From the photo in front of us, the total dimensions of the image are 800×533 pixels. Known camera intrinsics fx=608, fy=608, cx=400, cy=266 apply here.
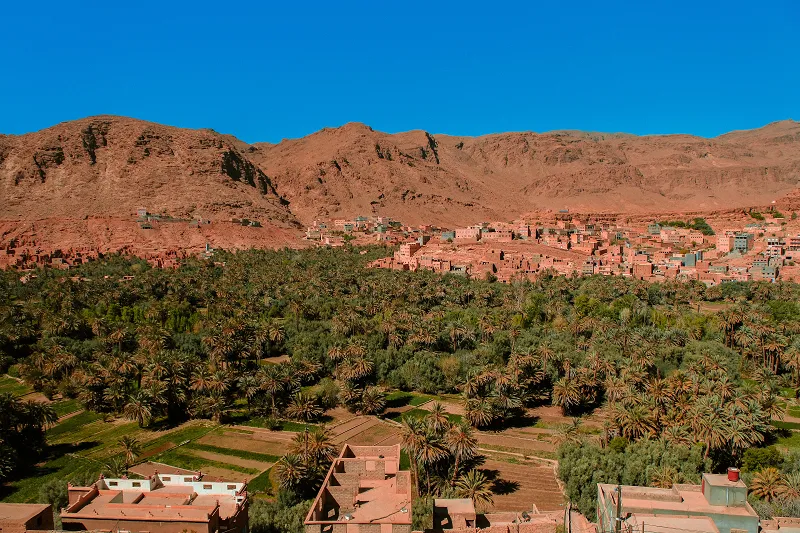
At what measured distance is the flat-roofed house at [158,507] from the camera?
16.0 meters

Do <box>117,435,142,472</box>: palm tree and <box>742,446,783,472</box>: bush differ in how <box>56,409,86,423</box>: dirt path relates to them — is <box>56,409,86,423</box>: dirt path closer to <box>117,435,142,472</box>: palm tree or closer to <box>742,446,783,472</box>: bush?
<box>117,435,142,472</box>: palm tree

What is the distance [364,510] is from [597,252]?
272ft

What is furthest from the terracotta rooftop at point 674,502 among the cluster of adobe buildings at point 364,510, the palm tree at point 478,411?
the palm tree at point 478,411

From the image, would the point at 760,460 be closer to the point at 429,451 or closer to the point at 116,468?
the point at 429,451

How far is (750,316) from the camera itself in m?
49.0

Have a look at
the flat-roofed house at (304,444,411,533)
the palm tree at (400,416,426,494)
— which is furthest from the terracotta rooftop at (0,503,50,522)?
the palm tree at (400,416,426,494)

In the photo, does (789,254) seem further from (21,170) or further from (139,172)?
(21,170)

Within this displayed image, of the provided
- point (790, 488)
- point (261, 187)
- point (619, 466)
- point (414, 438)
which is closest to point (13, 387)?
point (414, 438)

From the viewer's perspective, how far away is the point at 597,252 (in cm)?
9381

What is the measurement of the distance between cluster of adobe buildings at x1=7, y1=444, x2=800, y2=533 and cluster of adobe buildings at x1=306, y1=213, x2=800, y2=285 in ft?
209

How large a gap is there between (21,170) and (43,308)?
80.1m

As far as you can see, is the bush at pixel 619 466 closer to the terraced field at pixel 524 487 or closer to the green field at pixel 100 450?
the terraced field at pixel 524 487

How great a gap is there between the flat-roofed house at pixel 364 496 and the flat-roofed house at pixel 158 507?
2430 millimetres

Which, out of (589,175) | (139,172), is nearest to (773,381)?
(139,172)
